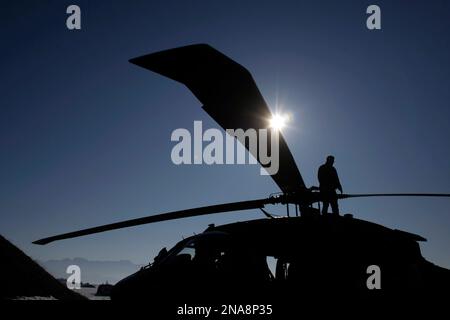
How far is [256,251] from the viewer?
472 cm

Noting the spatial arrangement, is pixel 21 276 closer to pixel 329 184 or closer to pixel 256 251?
pixel 329 184

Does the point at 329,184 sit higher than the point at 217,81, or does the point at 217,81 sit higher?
the point at 217,81

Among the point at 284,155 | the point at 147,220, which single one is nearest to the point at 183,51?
the point at 284,155

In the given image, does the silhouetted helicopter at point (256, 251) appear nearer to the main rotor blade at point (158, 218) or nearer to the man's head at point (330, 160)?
the main rotor blade at point (158, 218)

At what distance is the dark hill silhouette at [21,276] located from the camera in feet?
76.8

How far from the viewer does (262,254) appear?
16.0 feet

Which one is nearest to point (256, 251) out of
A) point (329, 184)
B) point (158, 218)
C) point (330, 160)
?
point (158, 218)

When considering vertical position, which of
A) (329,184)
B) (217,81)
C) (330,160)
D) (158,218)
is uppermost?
(217,81)

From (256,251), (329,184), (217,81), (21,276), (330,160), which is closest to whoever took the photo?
(256,251)

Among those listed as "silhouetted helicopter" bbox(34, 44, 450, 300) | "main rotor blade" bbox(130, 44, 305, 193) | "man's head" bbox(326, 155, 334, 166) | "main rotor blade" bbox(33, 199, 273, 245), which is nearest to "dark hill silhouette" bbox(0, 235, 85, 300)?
"main rotor blade" bbox(33, 199, 273, 245)

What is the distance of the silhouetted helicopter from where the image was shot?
3996mm

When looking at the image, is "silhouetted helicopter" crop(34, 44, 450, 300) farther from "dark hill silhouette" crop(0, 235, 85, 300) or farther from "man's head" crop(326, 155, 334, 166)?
"dark hill silhouette" crop(0, 235, 85, 300)

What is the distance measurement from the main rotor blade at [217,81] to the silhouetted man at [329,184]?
6.90 ft

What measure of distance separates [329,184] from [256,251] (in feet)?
12.3
